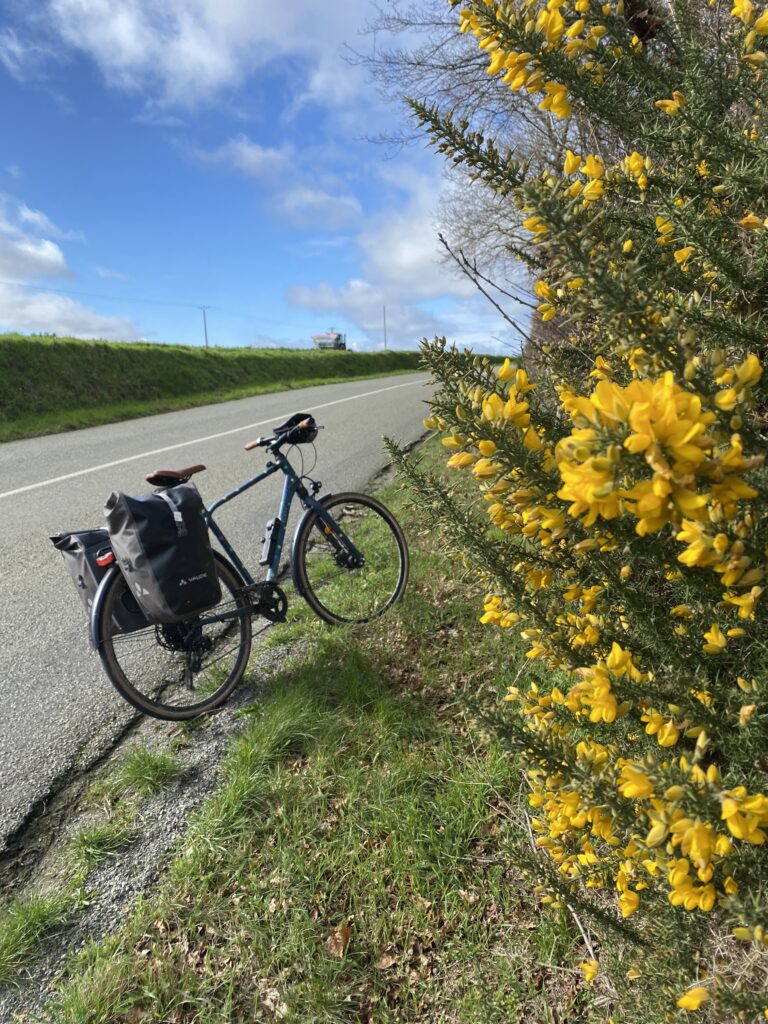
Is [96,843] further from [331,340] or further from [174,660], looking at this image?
[331,340]

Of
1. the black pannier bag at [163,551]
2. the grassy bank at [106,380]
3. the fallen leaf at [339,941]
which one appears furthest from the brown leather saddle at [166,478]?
the grassy bank at [106,380]

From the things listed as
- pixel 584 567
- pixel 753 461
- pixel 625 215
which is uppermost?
pixel 625 215

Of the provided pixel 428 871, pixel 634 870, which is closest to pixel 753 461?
pixel 634 870

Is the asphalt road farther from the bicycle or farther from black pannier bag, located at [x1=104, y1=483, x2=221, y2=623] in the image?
black pannier bag, located at [x1=104, y1=483, x2=221, y2=623]

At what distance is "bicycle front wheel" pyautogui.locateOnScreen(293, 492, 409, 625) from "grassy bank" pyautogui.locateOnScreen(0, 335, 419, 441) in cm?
885

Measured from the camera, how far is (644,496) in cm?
87

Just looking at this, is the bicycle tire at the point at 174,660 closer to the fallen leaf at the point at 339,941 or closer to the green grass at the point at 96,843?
the green grass at the point at 96,843

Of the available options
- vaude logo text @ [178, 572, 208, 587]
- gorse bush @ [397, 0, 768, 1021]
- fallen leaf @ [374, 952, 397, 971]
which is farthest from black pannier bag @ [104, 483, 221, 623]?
fallen leaf @ [374, 952, 397, 971]

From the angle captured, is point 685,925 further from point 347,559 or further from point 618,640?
point 347,559

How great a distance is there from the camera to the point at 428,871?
2.06 m

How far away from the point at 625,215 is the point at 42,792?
10.2 ft

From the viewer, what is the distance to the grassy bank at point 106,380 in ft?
41.5

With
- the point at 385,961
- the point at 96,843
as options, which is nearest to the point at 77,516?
the point at 96,843

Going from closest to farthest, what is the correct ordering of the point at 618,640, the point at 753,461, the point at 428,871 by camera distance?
the point at 753,461, the point at 618,640, the point at 428,871
